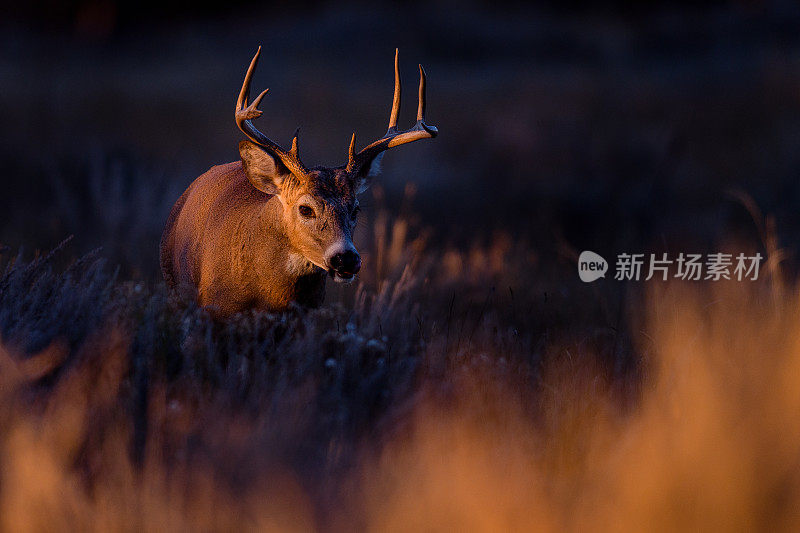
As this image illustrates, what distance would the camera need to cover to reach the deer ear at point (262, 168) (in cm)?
588

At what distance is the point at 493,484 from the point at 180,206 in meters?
4.93

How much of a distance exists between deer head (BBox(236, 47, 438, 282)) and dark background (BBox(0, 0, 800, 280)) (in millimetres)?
3017

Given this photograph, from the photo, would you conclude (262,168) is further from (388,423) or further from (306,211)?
(388,423)

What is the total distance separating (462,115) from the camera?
18.1 metres

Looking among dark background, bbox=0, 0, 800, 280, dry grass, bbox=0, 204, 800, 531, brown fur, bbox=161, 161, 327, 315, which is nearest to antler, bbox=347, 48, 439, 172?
brown fur, bbox=161, 161, 327, 315

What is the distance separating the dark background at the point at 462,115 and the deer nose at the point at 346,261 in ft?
12.0

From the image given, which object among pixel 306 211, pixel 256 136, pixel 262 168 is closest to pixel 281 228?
pixel 306 211

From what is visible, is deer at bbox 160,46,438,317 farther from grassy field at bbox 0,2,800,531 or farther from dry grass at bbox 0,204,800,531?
dry grass at bbox 0,204,800,531

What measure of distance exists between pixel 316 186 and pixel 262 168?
0.41 m

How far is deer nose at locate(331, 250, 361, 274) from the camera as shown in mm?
5363

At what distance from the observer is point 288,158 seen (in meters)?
5.90

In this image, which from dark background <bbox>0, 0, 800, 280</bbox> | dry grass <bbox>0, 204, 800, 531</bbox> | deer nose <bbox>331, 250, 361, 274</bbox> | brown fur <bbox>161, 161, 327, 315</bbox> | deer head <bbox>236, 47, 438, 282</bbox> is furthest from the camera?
dark background <bbox>0, 0, 800, 280</bbox>

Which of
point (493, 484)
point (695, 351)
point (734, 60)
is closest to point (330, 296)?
point (695, 351)

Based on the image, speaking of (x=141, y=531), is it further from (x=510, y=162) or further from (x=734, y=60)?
(x=734, y=60)
